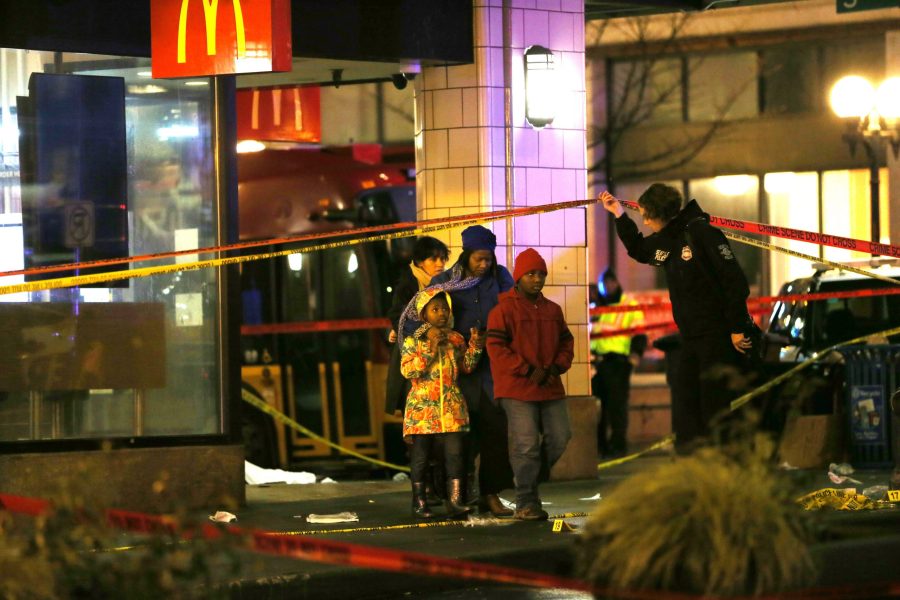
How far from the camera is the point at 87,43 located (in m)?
10.0

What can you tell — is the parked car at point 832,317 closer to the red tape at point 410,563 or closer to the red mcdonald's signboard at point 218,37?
the red mcdonald's signboard at point 218,37

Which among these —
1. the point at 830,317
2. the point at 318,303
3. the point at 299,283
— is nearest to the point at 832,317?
the point at 830,317

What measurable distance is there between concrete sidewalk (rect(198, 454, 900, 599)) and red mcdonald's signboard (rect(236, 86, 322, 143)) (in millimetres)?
4663

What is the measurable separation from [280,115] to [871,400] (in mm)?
5891

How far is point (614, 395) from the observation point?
17516mm

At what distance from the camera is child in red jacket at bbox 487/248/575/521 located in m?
9.50

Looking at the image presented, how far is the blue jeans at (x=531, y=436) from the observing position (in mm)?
9523

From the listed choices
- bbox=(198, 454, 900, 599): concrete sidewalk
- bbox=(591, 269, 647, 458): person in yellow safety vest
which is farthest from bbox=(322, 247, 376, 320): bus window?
bbox=(198, 454, 900, 599): concrete sidewalk

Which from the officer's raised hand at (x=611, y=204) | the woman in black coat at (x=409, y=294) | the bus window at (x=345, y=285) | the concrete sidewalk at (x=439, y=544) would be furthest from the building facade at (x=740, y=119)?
the officer's raised hand at (x=611, y=204)

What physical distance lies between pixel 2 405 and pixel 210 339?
4.51 ft

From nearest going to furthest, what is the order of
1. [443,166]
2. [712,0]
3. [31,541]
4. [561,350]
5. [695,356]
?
[31,541]
[695,356]
[561,350]
[443,166]
[712,0]

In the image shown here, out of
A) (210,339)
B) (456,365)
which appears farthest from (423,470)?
(210,339)

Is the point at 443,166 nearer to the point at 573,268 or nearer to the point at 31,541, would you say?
the point at 573,268

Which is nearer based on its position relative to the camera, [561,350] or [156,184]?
[561,350]
